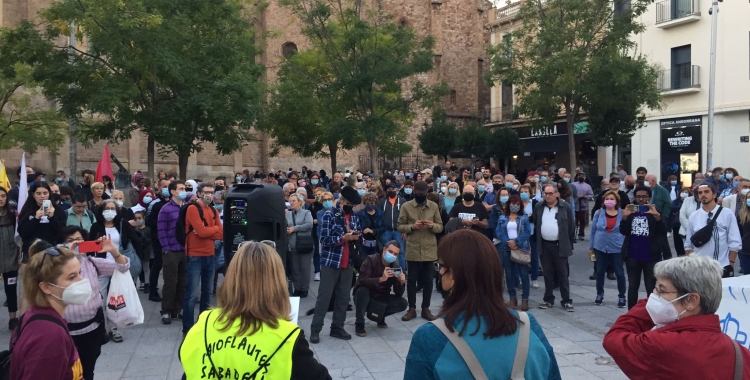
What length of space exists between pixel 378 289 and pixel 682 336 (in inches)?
218

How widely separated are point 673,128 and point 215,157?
22240 mm

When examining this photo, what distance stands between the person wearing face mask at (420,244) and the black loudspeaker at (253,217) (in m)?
2.88

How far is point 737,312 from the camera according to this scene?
5227 millimetres

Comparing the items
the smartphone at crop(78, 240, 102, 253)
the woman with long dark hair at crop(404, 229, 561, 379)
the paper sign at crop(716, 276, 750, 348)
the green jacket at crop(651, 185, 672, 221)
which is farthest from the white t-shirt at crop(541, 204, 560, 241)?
the woman with long dark hair at crop(404, 229, 561, 379)

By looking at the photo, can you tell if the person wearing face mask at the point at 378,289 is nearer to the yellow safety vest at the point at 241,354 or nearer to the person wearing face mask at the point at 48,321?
the person wearing face mask at the point at 48,321

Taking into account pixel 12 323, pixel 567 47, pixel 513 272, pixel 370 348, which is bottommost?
pixel 370 348

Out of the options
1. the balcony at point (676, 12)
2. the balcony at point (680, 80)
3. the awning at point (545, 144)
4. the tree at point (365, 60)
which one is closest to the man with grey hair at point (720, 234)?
the tree at point (365, 60)

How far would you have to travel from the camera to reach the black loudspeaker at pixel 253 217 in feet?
21.9

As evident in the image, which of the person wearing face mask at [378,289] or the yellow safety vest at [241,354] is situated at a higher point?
the yellow safety vest at [241,354]

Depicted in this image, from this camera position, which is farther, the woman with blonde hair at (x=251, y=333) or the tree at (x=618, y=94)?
the tree at (x=618, y=94)

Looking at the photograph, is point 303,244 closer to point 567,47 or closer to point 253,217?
point 253,217

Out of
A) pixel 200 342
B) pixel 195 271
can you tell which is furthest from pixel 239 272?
pixel 195 271

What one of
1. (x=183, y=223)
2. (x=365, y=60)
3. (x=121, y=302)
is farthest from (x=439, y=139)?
(x=121, y=302)

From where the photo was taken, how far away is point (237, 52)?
742 inches
